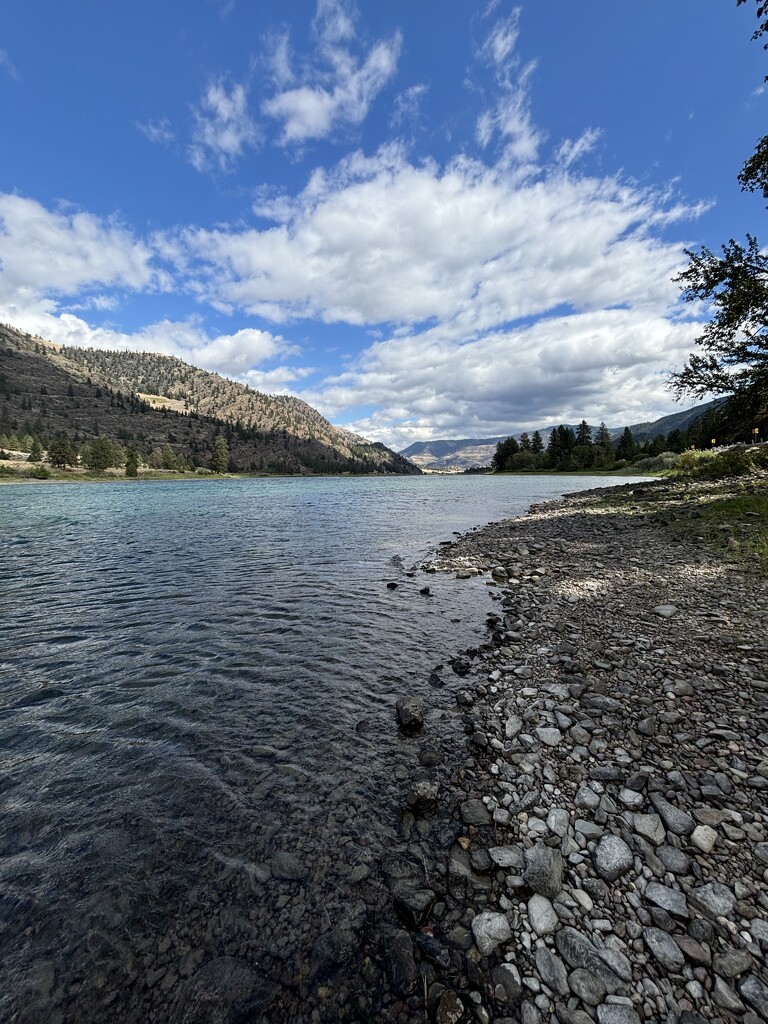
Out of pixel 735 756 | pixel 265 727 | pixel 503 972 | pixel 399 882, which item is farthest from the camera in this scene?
pixel 265 727

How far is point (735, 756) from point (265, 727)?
7854 mm

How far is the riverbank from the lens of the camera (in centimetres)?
357

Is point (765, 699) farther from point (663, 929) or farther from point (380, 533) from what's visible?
point (380, 533)

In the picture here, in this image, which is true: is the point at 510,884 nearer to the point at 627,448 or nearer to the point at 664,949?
the point at 664,949

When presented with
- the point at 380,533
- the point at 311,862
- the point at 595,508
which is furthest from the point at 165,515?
the point at 311,862

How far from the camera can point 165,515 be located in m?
48.4

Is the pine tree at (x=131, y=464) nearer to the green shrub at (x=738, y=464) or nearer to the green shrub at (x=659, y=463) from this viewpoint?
the green shrub at (x=659, y=463)

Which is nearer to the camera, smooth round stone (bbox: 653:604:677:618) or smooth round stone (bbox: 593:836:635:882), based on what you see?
smooth round stone (bbox: 593:836:635:882)

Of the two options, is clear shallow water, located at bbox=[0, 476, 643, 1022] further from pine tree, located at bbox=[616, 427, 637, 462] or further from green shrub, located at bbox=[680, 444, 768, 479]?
pine tree, located at bbox=[616, 427, 637, 462]

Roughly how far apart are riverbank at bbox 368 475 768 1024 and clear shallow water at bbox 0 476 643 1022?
40.0 inches

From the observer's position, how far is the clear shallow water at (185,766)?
14.5ft

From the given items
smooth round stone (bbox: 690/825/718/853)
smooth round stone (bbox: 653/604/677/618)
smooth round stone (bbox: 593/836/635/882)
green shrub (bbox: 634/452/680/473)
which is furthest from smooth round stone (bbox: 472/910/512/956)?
green shrub (bbox: 634/452/680/473)

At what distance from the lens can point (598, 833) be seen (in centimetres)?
508

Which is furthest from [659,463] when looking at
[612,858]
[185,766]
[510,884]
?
[185,766]
